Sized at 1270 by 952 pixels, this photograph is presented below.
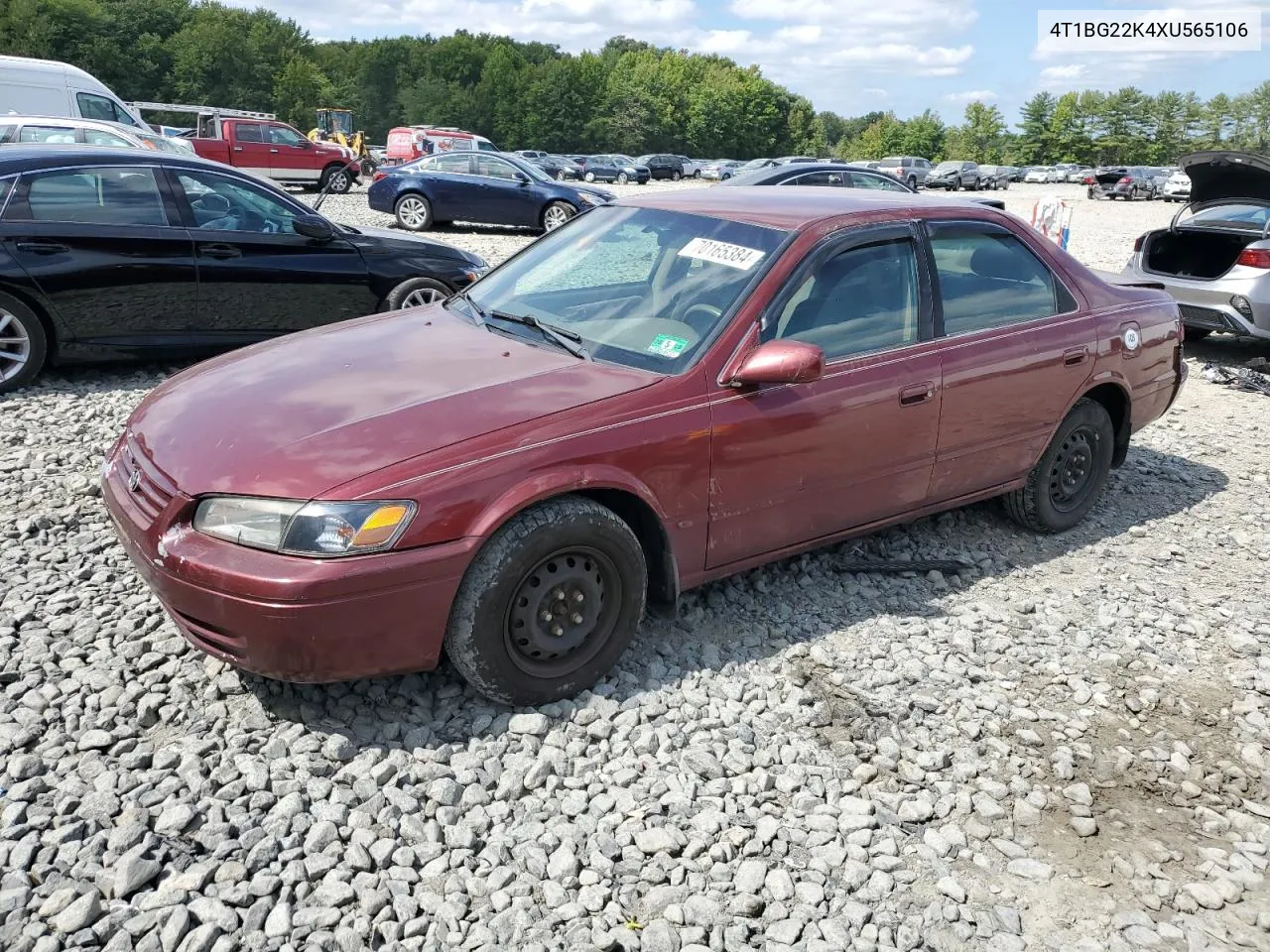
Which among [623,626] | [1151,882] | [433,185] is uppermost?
[433,185]

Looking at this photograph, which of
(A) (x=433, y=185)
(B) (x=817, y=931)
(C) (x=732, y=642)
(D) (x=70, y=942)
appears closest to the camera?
(D) (x=70, y=942)

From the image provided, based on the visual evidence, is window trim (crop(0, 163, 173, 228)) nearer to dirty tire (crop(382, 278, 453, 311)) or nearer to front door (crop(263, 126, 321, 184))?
dirty tire (crop(382, 278, 453, 311))

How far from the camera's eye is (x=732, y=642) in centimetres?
408

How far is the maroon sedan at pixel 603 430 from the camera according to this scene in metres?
3.10

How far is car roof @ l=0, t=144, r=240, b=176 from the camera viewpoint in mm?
6555

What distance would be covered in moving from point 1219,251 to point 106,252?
31.4ft

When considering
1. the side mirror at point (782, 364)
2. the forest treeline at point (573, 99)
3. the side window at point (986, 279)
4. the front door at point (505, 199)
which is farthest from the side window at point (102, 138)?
the forest treeline at point (573, 99)

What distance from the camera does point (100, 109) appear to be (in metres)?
18.9

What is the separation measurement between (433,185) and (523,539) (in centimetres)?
1579

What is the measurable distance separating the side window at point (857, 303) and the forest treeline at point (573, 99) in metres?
81.5

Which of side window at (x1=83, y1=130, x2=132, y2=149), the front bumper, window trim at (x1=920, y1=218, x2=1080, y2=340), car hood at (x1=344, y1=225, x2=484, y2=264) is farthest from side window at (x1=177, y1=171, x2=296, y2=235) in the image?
side window at (x1=83, y1=130, x2=132, y2=149)

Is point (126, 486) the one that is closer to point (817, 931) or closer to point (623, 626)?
point (623, 626)

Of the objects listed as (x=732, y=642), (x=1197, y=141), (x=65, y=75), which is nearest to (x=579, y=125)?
(x=1197, y=141)

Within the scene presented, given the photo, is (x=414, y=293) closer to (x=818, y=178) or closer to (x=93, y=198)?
(x=93, y=198)
